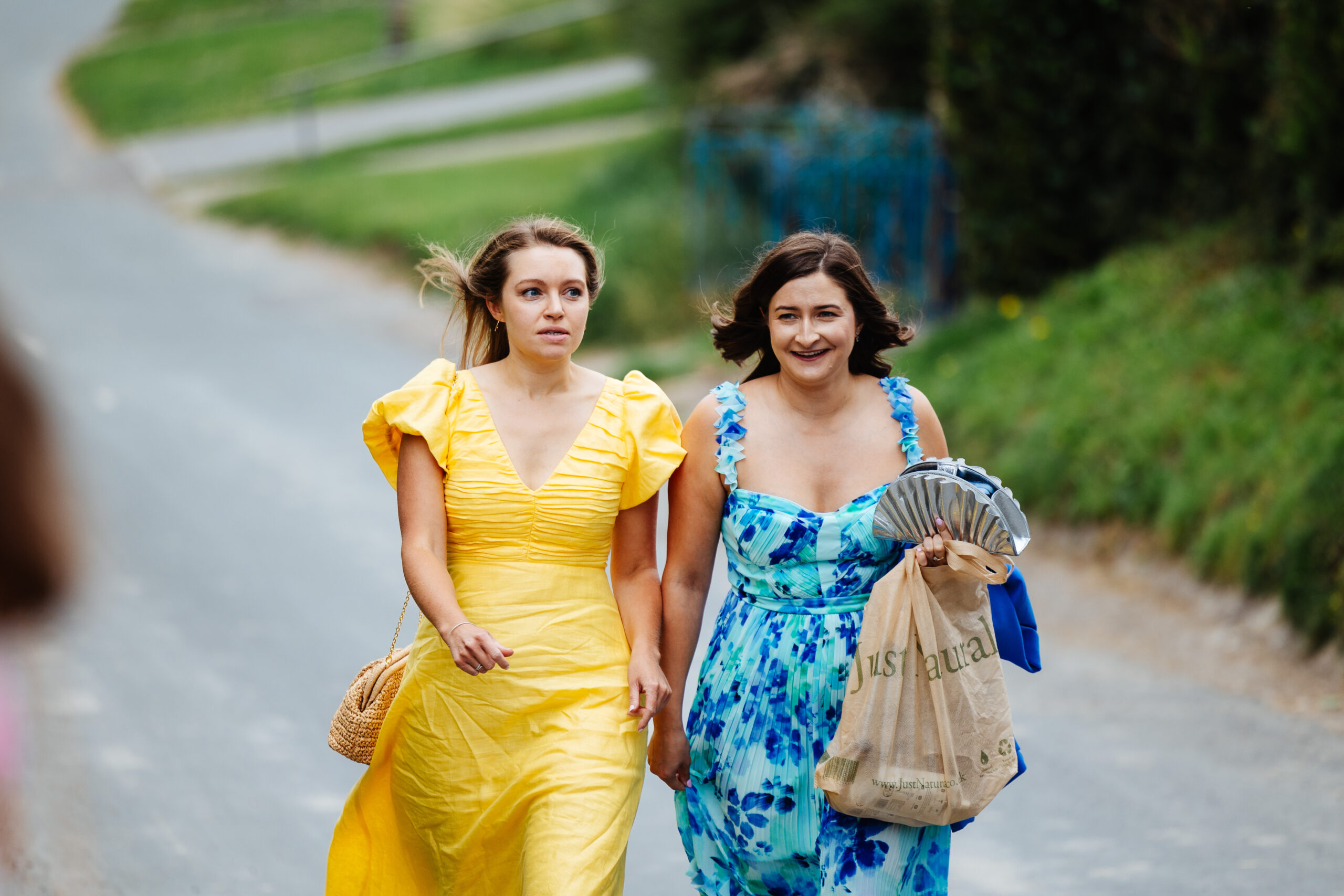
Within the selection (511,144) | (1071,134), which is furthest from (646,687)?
(511,144)

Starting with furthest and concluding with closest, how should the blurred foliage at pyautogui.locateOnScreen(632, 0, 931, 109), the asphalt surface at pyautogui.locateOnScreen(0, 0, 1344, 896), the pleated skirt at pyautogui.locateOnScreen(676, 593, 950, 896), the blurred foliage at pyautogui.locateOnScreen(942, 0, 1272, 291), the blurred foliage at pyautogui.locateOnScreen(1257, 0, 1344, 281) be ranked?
the blurred foliage at pyautogui.locateOnScreen(632, 0, 931, 109) < the blurred foliage at pyautogui.locateOnScreen(942, 0, 1272, 291) < the blurred foliage at pyautogui.locateOnScreen(1257, 0, 1344, 281) < the asphalt surface at pyautogui.locateOnScreen(0, 0, 1344, 896) < the pleated skirt at pyautogui.locateOnScreen(676, 593, 950, 896)

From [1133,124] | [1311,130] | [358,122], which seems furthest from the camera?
[358,122]

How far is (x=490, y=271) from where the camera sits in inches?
141

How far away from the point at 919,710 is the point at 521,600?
0.90m

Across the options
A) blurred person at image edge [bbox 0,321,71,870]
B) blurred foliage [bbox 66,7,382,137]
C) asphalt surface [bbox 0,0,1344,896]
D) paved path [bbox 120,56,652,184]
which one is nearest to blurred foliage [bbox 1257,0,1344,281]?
asphalt surface [bbox 0,0,1344,896]

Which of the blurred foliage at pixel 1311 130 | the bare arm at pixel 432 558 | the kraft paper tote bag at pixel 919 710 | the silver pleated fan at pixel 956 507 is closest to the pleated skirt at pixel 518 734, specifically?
the bare arm at pixel 432 558

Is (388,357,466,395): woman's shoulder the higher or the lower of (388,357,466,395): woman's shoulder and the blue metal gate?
the lower

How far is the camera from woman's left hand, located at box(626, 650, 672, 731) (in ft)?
11.1

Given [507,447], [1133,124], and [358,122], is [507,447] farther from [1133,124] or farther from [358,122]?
[358,122]

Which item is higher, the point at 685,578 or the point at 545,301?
the point at 545,301

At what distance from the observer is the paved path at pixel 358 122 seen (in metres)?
25.7

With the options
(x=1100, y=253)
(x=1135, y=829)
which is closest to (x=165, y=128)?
(x=1100, y=253)

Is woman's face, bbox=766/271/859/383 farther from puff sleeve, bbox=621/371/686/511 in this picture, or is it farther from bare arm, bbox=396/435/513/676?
bare arm, bbox=396/435/513/676

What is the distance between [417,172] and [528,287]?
20783mm
